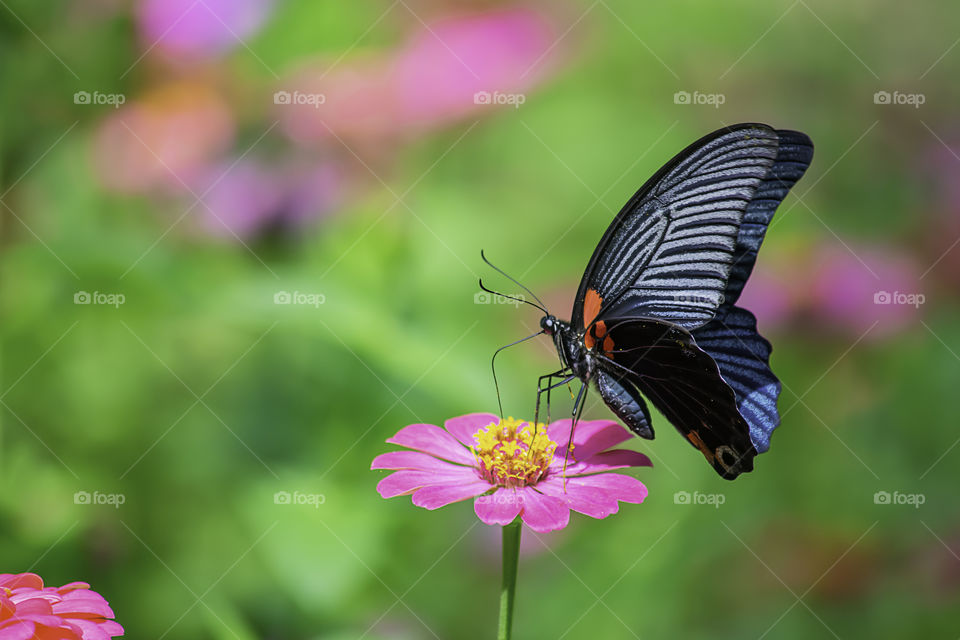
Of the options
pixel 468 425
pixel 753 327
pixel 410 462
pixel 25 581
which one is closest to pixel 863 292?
pixel 753 327

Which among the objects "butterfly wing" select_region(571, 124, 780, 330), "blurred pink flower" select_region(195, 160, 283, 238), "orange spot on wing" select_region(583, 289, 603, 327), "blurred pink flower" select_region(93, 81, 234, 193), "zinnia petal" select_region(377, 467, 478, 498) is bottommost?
"zinnia petal" select_region(377, 467, 478, 498)

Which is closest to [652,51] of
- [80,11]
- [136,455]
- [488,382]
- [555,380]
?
[555,380]

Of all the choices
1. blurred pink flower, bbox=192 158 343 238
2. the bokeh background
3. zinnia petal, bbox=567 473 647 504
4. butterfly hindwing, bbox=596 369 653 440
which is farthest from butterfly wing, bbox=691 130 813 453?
blurred pink flower, bbox=192 158 343 238

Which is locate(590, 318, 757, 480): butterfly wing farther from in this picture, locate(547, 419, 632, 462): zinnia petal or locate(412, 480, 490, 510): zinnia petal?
locate(412, 480, 490, 510): zinnia petal

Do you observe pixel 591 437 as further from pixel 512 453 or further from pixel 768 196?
pixel 768 196

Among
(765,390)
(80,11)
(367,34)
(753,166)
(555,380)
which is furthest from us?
(367,34)

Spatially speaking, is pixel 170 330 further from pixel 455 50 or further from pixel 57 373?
pixel 455 50

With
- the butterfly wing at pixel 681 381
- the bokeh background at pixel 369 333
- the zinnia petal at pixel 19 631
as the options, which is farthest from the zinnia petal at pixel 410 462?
the bokeh background at pixel 369 333
